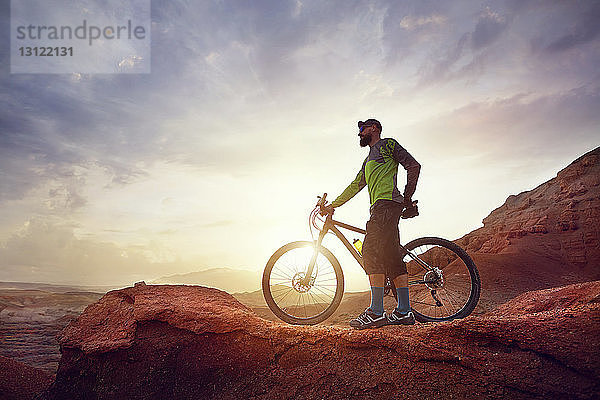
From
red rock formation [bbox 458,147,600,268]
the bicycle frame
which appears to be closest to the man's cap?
the bicycle frame

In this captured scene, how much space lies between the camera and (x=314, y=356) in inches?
121

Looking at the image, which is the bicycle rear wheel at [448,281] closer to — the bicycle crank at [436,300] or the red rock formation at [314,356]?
the bicycle crank at [436,300]

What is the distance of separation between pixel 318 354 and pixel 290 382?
34 cm

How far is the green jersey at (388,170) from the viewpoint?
4.30 metres

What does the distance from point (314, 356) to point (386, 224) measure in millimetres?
1856

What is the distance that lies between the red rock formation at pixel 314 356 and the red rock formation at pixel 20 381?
1.37 m

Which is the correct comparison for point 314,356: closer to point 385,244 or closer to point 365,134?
point 385,244

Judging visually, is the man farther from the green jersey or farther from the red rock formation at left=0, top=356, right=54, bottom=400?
the red rock formation at left=0, top=356, right=54, bottom=400

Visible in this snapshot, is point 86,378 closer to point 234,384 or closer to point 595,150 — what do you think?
point 234,384

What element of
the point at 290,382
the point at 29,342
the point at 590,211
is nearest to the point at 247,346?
the point at 290,382

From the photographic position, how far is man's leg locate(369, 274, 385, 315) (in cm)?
396

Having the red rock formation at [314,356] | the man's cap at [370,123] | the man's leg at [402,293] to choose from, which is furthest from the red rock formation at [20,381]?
the man's cap at [370,123]

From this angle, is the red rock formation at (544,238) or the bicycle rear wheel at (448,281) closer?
the bicycle rear wheel at (448,281)

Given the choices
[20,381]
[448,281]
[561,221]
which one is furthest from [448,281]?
[561,221]
